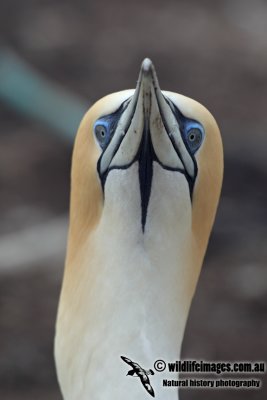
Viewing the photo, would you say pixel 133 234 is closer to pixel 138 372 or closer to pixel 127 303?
pixel 127 303

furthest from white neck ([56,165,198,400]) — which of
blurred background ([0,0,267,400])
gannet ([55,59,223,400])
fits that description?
blurred background ([0,0,267,400])

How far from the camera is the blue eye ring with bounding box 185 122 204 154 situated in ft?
13.8

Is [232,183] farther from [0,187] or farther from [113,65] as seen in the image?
[113,65]

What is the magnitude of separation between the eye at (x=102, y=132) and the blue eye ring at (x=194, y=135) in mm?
248

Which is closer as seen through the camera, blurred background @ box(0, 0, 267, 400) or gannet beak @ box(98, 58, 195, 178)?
gannet beak @ box(98, 58, 195, 178)

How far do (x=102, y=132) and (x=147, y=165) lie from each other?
219 mm

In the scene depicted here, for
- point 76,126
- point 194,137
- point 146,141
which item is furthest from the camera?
point 76,126

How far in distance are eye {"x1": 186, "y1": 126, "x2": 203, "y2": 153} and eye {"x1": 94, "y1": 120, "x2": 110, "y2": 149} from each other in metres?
0.25

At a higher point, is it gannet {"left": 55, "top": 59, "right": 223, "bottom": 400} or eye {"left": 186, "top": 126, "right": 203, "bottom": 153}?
eye {"left": 186, "top": 126, "right": 203, "bottom": 153}

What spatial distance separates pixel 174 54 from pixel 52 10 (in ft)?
4.94

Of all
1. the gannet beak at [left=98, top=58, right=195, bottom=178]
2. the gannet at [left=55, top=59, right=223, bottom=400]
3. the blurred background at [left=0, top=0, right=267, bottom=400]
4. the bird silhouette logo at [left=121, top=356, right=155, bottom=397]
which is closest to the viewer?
the gannet beak at [left=98, top=58, right=195, bottom=178]

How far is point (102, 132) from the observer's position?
4.22 metres

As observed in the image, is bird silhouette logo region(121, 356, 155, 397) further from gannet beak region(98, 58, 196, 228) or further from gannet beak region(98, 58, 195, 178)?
gannet beak region(98, 58, 195, 178)

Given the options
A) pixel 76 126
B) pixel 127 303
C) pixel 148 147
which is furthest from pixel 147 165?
pixel 76 126
